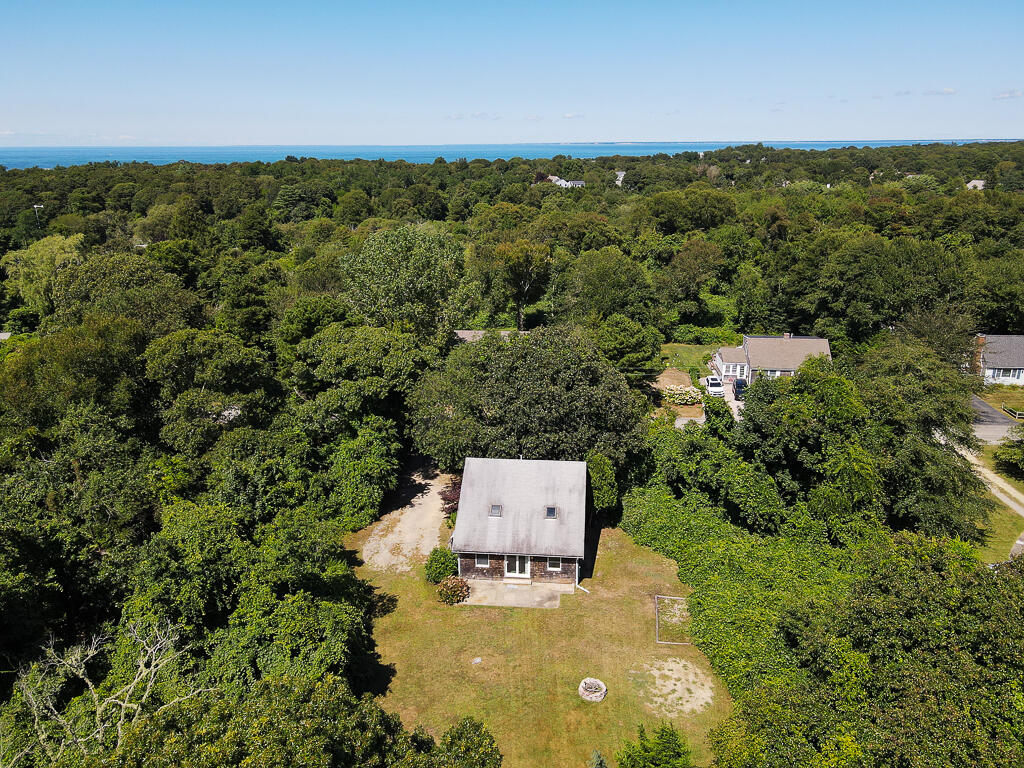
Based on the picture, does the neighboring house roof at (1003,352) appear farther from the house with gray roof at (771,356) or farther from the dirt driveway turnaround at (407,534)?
the dirt driveway turnaround at (407,534)

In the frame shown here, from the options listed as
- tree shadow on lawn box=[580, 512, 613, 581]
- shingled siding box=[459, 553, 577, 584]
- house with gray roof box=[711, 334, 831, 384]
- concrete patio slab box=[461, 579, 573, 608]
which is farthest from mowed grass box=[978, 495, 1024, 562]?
concrete patio slab box=[461, 579, 573, 608]

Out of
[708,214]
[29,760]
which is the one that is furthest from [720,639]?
[708,214]

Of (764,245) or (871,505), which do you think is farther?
(764,245)

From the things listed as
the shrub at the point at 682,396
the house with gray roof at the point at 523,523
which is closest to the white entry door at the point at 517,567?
the house with gray roof at the point at 523,523

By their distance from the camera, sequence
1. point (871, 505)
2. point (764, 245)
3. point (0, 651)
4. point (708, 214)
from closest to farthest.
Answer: point (0, 651) → point (871, 505) → point (764, 245) → point (708, 214)

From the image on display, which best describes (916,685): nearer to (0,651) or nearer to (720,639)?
(720,639)

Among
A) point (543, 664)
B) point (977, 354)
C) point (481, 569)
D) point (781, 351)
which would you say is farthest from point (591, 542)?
point (977, 354)
